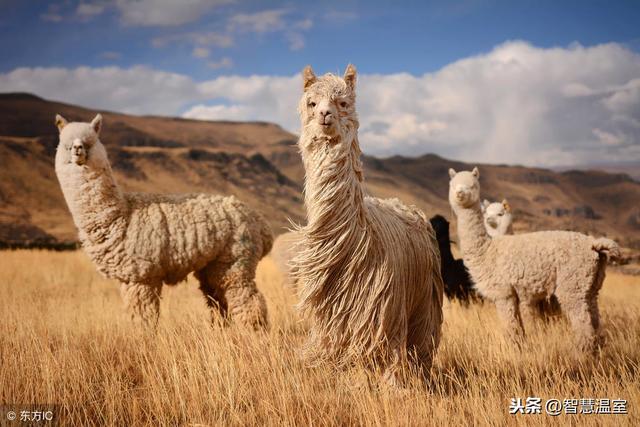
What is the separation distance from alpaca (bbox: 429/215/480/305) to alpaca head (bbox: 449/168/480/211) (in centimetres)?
155

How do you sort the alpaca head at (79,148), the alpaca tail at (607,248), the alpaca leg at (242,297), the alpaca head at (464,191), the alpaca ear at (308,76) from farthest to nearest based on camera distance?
the alpaca head at (464,191)
the alpaca leg at (242,297)
the alpaca head at (79,148)
the alpaca tail at (607,248)
the alpaca ear at (308,76)

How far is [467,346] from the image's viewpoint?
5.04 m

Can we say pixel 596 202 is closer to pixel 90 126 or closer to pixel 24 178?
pixel 90 126

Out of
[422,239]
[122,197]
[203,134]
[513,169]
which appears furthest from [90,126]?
[203,134]

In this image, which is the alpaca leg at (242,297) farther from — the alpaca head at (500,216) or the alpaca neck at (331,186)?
the alpaca head at (500,216)

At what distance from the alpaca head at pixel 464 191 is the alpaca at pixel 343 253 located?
2.47 m

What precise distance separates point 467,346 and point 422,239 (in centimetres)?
149

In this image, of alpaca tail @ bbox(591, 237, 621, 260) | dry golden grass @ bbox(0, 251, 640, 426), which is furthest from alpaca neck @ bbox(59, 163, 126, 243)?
alpaca tail @ bbox(591, 237, 621, 260)

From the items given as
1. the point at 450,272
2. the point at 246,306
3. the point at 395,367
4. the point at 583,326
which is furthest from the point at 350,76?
the point at 450,272

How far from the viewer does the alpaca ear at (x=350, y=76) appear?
352 centimetres

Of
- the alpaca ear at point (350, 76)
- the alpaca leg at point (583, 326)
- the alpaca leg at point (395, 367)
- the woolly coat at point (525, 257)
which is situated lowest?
the alpaca leg at point (583, 326)

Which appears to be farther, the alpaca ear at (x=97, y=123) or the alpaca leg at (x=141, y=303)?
the alpaca ear at (x=97, y=123)

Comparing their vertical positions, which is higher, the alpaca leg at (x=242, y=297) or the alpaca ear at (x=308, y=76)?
the alpaca ear at (x=308, y=76)

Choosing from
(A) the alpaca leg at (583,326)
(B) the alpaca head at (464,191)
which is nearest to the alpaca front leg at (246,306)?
(B) the alpaca head at (464,191)
